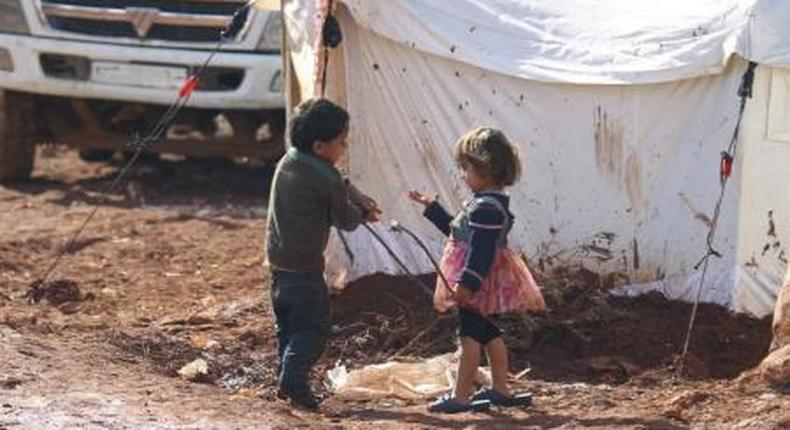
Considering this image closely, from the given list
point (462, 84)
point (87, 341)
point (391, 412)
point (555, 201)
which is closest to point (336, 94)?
point (462, 84)

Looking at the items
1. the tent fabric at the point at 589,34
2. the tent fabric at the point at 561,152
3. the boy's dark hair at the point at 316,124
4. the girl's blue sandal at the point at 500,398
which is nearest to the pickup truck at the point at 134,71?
the tent fabric at the point at 561,152

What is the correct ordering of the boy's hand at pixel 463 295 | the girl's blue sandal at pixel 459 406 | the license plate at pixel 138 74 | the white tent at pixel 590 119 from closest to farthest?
the boy's hand at pixel 463 295
the girl's blue sandal at pixel 459 406
the white tent at pixel 590 119
the license plate at pixel 138 74

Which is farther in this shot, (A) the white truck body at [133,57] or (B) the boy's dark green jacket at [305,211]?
(A) the white truck body at [133,57]

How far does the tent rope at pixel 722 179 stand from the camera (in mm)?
8867

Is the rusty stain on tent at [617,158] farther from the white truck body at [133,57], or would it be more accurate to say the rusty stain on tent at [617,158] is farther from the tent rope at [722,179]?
the white truck body at [133,57]

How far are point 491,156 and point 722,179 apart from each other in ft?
5.57

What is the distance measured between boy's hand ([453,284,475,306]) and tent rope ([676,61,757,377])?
56.4 inches

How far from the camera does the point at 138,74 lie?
13633mm

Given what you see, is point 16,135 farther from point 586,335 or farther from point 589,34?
point 586,335

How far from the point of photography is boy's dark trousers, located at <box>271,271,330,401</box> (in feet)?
25.7

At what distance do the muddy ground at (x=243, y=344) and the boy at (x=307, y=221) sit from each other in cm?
23

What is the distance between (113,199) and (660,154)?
19.6ft

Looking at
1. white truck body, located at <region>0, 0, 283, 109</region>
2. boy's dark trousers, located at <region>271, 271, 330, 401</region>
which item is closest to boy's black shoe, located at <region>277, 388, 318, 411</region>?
boy's dark trousers, located at <region>271, 271, 330, 401</region>

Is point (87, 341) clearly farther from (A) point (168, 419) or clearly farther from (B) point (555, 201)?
(B) point (555, 201)
